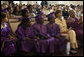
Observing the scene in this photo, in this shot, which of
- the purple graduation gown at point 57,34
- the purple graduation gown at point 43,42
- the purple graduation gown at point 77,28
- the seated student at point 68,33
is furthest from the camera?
the purple graduation gown at point 77,28

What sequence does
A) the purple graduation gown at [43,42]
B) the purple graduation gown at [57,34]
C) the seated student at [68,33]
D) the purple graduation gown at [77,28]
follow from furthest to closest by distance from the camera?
the purple graduation gown at [77,28]
the seated student at [68,33]
the purple graduation gown at [57,34]
the purple graduation gown at [43,42]

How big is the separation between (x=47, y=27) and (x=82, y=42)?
87cm

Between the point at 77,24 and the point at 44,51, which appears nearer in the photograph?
the point at 44,51

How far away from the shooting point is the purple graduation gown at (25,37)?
8.30ft

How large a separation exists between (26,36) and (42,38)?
0.88ft

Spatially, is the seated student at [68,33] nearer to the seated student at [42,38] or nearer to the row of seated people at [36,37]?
the row of seated people at [36,37]

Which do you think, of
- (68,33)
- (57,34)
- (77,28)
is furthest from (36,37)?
(77,28)

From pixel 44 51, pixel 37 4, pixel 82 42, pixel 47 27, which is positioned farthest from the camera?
pixel 37 4

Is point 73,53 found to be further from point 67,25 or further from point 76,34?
point 67,25

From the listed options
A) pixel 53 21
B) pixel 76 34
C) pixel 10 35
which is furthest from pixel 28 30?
pixel 76 34

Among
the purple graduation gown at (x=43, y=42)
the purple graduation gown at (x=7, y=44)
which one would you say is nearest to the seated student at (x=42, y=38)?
the purple graduation gown at (x=43, y=42)

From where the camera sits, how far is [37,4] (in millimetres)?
5484

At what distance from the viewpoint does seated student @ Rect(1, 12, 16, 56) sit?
245 centimetres

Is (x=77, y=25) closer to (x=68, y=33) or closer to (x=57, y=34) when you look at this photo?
(x=68, y=33)
